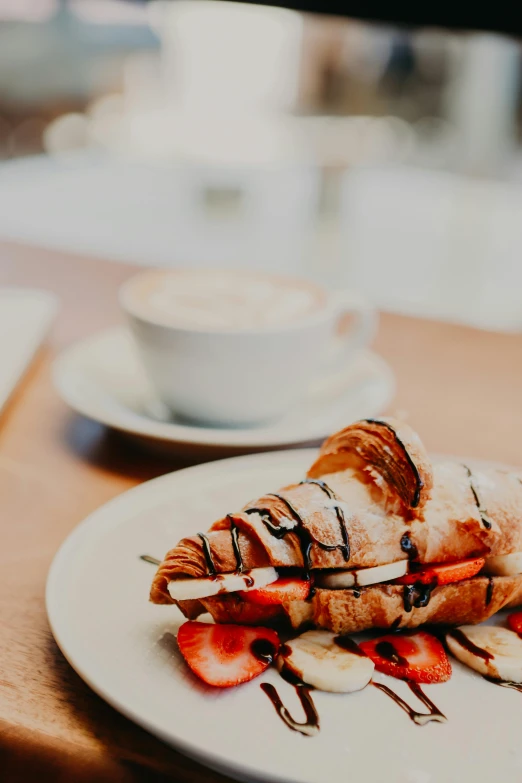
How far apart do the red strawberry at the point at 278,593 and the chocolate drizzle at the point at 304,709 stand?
0.07 metres

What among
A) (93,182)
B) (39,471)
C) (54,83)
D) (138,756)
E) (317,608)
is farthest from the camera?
(93,182)

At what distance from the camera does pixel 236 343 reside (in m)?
1.11

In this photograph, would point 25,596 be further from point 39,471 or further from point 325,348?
point 325,348

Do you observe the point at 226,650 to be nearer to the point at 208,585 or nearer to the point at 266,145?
the point at 208,585

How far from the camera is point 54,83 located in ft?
20.2

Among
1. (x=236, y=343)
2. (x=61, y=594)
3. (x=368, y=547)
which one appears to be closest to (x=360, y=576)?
(x=368, y=547)

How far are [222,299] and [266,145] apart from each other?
5229mm

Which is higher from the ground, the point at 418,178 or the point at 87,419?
the point at 87,419

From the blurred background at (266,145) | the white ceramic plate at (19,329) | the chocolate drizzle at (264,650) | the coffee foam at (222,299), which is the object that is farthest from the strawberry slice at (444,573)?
the blurred background at (266,145)

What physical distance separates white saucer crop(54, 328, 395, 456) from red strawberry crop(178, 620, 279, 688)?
37cm

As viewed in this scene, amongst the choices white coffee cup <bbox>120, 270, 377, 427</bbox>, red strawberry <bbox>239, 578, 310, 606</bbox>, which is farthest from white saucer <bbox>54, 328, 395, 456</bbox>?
red strawberry <bbox>239, 578, 310, 606</bbox>

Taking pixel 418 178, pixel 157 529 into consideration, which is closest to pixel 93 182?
pixel 418 178

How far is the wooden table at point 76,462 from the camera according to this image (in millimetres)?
620

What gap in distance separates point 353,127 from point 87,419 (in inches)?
226
